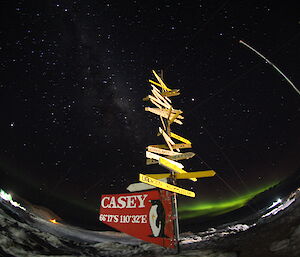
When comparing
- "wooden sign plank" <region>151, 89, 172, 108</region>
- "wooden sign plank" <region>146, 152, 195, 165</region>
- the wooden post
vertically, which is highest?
"wooden sign plank" <region>151, 89, 172, 108</region>

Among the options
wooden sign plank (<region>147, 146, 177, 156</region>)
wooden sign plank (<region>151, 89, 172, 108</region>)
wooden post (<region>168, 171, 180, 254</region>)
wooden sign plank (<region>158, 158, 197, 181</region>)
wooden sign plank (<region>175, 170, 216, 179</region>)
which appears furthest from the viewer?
wooden sign plank (<region>151, 89, 172, 108</region>)

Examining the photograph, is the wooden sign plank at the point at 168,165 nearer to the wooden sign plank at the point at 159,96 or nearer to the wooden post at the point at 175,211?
the wooden post at the point at 175,211

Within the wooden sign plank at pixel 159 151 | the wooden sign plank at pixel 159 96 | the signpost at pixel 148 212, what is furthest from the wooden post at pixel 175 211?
the wooden sign plank at pixel 159 96

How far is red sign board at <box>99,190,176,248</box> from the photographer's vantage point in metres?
4.66

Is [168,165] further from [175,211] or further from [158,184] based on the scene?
[175,211]

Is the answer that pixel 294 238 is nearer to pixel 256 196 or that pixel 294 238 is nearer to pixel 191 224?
pixel 191 224

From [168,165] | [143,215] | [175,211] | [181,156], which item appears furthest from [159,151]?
[143,215]

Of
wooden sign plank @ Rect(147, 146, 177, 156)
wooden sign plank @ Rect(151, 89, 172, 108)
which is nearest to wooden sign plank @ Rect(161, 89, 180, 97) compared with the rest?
wooden sign plank @ Rect(151, 89, 172, 108)

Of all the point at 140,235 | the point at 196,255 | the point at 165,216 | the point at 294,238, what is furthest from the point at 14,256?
the point at 294,238

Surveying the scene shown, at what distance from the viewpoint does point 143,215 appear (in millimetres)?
4754

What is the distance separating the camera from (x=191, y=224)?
40.8 metres

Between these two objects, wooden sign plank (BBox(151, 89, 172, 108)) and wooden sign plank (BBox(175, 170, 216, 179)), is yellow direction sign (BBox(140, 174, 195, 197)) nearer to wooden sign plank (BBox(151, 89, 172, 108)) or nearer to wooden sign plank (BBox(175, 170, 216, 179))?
wooden sign plank (BBox(175, 170, 216, 179))

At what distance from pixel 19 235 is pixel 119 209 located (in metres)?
7.19

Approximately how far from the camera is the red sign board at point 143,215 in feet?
15.3
